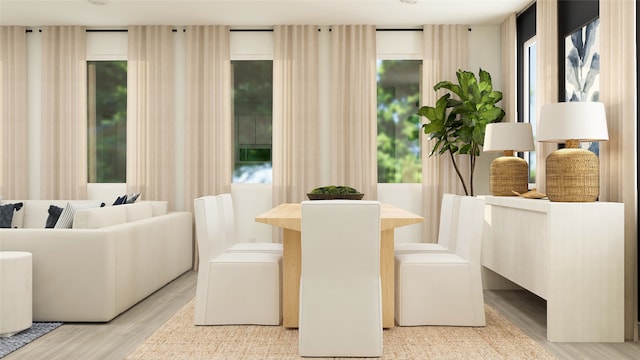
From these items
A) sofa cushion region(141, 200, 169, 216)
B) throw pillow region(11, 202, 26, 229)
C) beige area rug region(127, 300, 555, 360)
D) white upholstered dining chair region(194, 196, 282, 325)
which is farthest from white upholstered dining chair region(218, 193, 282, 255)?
throw pillow region(11, 202, 26, 229)

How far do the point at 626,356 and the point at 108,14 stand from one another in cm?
536

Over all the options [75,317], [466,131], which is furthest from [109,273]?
[466,131]

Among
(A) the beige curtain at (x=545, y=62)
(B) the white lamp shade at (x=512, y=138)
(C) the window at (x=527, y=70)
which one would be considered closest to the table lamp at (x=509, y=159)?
(B) the white lamp shade at (x=512, y=138)

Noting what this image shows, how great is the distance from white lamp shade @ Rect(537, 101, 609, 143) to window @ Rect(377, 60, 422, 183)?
2852mm

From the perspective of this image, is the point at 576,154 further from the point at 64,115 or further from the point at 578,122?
the point at 64,115

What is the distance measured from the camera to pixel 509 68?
594 centimetres

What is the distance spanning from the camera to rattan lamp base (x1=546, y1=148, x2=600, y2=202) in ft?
11.3

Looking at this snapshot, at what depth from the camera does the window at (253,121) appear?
6391 mm

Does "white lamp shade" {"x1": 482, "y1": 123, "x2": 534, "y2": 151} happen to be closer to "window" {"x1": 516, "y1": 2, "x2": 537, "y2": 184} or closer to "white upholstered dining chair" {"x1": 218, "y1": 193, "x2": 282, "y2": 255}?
"window" {"x1": 516, "y1": 2, "x2": 537, "y2": 184}

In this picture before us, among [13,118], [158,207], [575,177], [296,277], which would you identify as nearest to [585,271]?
[575,177]

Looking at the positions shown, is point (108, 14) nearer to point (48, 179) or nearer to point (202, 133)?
point (202, 133)

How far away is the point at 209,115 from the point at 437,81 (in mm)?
2490

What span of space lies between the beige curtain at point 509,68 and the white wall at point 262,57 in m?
0.17

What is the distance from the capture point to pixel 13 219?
560 centimetres
